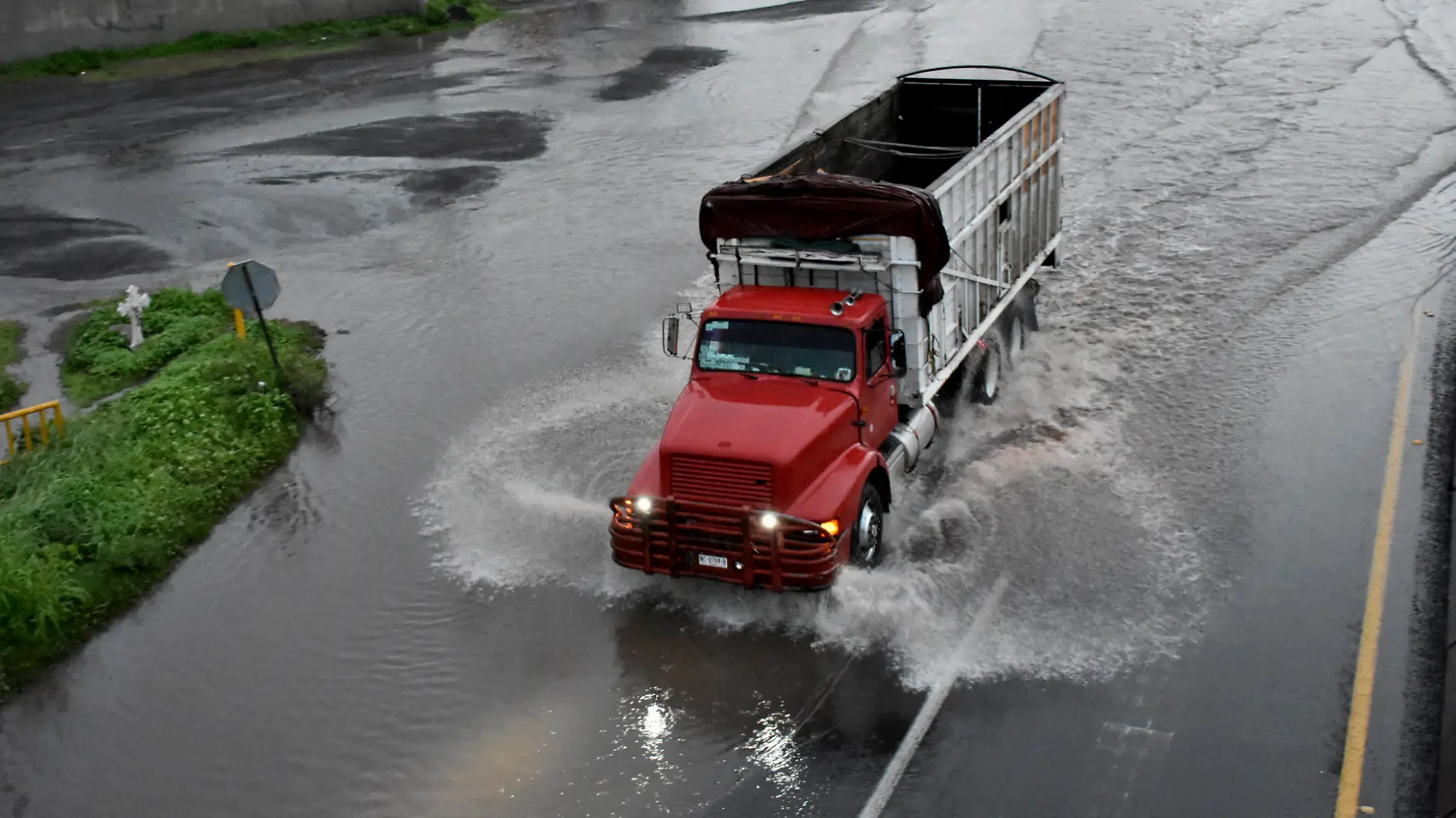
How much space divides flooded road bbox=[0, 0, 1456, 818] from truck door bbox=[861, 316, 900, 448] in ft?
4.00

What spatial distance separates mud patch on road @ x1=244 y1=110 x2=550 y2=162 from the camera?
2844 cm

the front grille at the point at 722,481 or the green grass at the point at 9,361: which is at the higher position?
the front grille at the point at 722,481

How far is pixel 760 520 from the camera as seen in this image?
39.6 ft

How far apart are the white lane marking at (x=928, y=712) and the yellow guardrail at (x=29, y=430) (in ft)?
34.9

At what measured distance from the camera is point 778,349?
13367 millimetres

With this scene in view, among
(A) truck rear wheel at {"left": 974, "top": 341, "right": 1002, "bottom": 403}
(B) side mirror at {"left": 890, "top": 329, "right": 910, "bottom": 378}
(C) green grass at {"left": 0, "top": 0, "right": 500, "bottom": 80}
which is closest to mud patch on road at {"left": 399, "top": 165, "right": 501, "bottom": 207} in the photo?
(C) green grass at {"left": 0, "top": 0, "right": 500, "bottom": 80}

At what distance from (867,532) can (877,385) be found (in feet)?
4.74

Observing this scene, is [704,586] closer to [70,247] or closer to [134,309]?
[134,309]

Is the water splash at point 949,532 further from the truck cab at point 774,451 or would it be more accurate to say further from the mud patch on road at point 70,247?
the mud patch on road at point 70,247

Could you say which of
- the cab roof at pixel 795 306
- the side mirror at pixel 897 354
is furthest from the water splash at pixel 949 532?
the cab roof at pixel 795 306

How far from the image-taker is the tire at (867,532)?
12812mm

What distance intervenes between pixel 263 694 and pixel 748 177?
6.84 metres

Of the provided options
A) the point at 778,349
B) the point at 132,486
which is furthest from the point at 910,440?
the point at 132,486

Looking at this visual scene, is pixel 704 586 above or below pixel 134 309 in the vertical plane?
below
